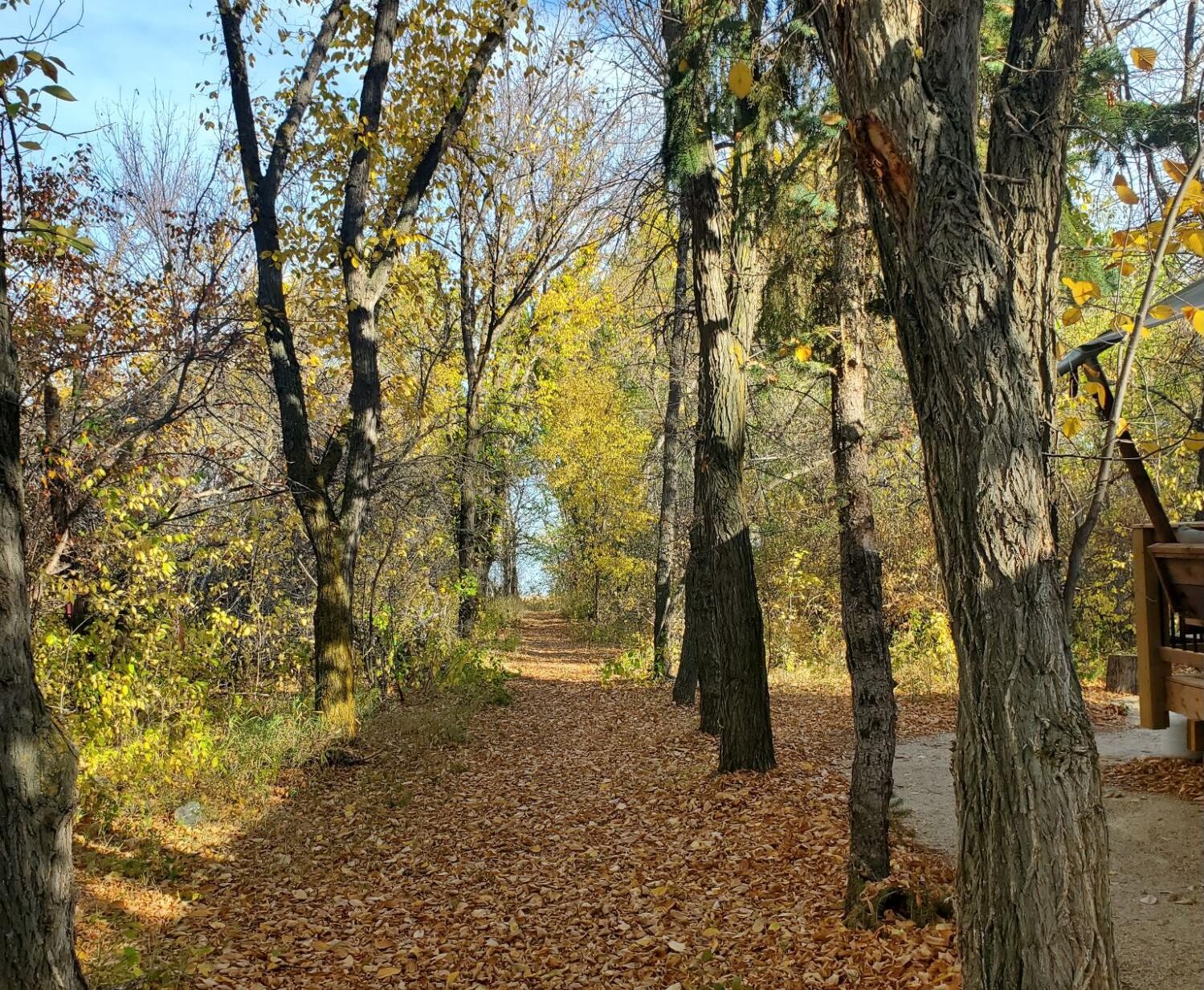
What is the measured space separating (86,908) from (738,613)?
496cm

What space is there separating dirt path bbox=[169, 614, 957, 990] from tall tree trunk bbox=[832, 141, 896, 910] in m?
0.48

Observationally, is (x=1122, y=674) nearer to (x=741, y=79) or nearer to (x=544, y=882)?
(x=544, y=882)

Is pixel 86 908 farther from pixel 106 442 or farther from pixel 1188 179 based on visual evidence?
pixel 1188 179

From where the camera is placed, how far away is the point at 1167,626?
4594 mm

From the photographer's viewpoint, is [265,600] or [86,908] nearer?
[86,908]

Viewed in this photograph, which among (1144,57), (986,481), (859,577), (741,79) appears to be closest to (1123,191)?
(1144,57)

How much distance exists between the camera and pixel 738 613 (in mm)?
7020

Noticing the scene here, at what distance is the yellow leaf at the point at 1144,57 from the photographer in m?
2.42

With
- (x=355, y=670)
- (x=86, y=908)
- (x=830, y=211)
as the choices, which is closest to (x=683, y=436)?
(x=355, y=670)

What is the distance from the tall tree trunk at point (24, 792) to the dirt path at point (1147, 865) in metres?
4.05

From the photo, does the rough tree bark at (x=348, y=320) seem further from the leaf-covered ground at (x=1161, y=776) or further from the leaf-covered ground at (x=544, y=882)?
the leaf-covered ground at (x=1161, y=776)

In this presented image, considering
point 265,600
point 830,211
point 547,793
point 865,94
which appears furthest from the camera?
point 265,600

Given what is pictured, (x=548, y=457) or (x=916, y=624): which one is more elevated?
(x=548, y=457)

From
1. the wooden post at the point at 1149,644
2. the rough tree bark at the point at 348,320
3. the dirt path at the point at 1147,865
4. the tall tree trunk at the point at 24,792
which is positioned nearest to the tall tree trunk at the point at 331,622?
the rough tree bark at the point at 348,320
